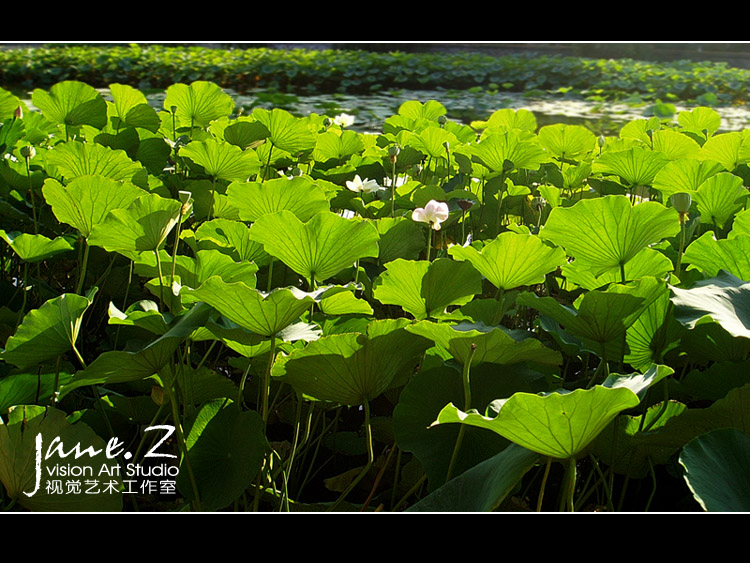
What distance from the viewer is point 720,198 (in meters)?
1.04

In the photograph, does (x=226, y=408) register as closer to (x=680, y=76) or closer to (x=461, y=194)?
(x=461, y=194)

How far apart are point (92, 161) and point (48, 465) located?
65cm

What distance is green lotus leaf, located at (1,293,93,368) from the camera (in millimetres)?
720

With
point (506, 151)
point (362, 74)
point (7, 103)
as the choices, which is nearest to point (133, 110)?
point (7, 103)

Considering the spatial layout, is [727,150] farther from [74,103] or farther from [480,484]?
[74,103]

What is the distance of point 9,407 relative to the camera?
743mm

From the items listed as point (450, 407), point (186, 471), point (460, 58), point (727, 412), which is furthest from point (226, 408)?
point (460, 58)

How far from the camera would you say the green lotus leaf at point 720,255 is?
2.56 ft

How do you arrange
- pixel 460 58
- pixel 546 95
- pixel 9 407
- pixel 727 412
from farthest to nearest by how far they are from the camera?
pixel 460 58 < pixel 546 95 < pixel 9 407 < pixel 727 412

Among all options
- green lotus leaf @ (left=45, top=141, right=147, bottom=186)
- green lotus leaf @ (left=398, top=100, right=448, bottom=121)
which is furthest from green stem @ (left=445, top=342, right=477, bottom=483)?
green lotus leaf @ (left=398, top=100, right=448, bottom=121)

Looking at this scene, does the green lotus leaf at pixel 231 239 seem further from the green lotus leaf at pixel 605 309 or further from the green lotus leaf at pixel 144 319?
the green lotus leaf at pixel 605 309

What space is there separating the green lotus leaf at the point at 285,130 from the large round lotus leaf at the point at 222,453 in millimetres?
742

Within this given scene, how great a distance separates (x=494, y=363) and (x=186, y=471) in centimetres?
35

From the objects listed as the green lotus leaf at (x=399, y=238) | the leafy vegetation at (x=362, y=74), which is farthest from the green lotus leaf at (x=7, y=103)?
the leafy vegetation at (x=362, y=74)
